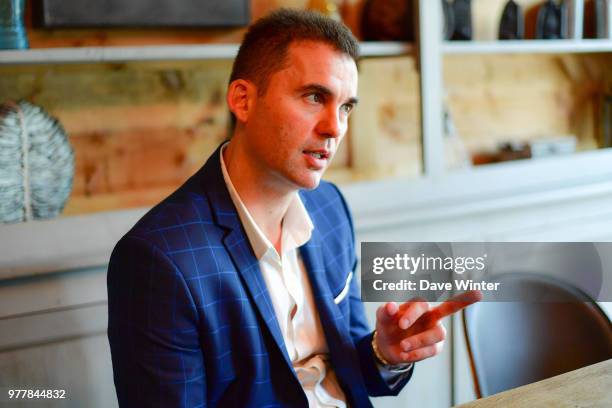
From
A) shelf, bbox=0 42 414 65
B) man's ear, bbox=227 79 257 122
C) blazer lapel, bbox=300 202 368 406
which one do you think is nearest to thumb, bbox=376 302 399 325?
blazer lapel, bbox=300 202 368 406

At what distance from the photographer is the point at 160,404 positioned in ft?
3.58

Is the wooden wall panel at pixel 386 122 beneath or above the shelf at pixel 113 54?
beneath

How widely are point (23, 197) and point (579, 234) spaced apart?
6.15 feet

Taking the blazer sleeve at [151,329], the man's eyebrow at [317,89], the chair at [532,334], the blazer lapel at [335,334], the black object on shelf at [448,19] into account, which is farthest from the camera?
the black object on shelf at [448,19]

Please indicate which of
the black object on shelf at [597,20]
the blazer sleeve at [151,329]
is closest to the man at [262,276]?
the blazer sleeve at [151,329]

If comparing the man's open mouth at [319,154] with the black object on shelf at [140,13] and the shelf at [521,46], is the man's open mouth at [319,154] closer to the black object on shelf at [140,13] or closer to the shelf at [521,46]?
the black object on shelf at [140,13]

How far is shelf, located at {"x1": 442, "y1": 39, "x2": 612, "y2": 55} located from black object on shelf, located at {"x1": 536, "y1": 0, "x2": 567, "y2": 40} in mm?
87

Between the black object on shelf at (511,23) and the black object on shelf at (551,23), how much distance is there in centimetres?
10

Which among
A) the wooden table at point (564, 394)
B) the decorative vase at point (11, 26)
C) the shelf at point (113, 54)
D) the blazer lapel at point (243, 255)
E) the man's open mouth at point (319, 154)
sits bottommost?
the wooden table at point (564, 394)

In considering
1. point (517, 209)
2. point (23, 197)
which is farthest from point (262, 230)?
point (517, 209)

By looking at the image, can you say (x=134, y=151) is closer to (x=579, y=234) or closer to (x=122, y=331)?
(x=122, y=331)

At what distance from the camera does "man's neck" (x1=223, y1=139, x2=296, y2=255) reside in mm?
1257

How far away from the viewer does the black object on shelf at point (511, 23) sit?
247 centimetres

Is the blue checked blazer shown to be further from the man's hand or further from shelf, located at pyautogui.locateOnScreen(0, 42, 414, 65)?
shelf, located at pyautogui.locateOnScreen(0, 42, 414, 65)
